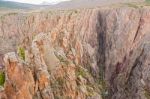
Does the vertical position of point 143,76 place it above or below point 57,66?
below

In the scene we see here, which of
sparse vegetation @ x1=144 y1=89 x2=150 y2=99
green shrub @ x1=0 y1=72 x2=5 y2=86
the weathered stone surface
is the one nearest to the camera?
the weathered stone surface

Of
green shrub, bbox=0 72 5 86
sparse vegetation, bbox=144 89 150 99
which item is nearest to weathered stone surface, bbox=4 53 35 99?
green shrub, bbox=0 72 5 86

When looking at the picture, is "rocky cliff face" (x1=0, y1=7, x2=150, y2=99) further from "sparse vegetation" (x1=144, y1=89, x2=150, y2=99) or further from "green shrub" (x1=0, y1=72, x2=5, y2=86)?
"green shrub" (x1=0, y1=72, x2=5, y2=86)

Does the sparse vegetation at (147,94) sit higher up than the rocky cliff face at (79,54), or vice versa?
the rocky cliff face at (79,54)

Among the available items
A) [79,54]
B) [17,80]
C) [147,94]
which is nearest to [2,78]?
[17,80]

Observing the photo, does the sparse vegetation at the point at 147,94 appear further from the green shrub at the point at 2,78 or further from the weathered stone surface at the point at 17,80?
the weathered stone surface at the point at 17,80

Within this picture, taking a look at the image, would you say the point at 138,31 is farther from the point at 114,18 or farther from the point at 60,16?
the point at 60,16

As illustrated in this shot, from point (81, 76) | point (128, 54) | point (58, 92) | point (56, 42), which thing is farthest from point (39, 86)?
point (128, 54)

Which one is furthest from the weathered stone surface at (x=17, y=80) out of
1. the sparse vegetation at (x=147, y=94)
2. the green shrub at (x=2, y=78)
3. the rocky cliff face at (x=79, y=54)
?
the sparse vegetation at (x=147, y=94)
